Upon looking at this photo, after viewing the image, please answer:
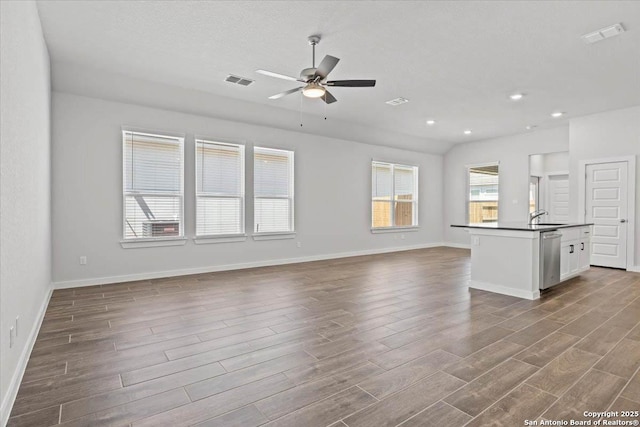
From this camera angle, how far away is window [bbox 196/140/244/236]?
6102mm

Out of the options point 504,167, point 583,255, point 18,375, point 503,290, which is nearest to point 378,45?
point 503,290

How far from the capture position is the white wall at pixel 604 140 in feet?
20.6

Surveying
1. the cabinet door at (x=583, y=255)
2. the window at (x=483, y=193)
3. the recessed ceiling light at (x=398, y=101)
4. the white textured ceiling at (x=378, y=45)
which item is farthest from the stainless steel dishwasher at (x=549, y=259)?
the window at (x=483, y=193)

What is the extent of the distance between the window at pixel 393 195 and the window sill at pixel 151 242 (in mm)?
4748

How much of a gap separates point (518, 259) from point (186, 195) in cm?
522

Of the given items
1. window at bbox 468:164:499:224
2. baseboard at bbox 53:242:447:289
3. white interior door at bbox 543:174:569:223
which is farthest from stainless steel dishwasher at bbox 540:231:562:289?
white interior door at bbox 543:174:569:223

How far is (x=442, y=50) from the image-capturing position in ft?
13.3

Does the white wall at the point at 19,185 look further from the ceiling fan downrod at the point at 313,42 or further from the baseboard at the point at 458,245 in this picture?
the baseboard at the point at 458,245

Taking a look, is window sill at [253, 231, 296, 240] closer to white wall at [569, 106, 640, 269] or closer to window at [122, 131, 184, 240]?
window at [122, 131, 184, 240]

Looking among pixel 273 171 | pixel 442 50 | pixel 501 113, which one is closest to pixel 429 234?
pixel 501 113

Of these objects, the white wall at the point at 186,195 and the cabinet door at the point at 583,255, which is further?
the cabinet door at the point at 583,255

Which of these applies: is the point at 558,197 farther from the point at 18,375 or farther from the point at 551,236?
the point at 18,375

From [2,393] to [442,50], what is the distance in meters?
4.85

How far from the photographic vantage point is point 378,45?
3.92 meters
